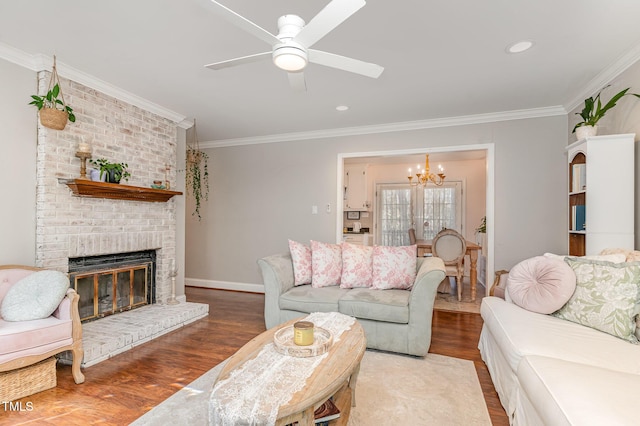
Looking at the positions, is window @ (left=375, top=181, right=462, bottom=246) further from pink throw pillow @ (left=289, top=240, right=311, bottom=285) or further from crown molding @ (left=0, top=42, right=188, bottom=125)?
crown molding @ (left=0, top=42, right=188, bottom=125)

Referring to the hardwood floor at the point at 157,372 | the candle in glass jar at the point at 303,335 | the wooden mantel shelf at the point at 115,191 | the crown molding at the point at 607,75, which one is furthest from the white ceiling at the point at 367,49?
the hardwood floor at the point at 157,372

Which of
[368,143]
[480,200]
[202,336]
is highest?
[368,143]

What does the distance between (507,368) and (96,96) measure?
4195mm

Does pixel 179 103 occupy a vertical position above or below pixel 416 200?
above

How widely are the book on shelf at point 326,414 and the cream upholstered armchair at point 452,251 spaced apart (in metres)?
3.31

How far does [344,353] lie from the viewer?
5.32 feet

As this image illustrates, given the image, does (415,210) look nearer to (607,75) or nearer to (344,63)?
(607,75)

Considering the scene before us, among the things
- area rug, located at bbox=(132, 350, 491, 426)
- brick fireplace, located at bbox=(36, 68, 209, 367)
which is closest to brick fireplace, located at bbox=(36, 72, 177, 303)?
brick fireplace, located at bbox=(36, 68, 209, 367)

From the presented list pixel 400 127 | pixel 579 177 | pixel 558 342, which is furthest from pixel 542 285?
pixel 400 127

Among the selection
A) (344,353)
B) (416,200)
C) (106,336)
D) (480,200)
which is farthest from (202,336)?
(480,200)

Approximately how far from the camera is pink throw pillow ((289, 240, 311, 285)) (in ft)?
11.2

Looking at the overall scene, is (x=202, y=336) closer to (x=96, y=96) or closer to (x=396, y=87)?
(x=96, y=96)

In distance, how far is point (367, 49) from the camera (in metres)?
2.51

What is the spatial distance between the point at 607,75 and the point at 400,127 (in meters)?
2.14
